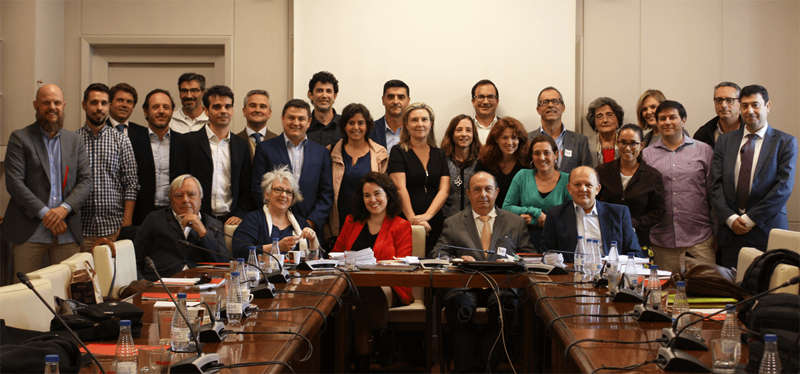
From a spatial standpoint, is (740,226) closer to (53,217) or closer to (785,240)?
(785,240)

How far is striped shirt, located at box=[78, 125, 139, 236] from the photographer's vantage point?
425 centimetres

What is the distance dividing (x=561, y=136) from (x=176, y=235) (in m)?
2.76

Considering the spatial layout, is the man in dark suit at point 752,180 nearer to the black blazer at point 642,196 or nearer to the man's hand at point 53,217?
the black blazer at point 642,196

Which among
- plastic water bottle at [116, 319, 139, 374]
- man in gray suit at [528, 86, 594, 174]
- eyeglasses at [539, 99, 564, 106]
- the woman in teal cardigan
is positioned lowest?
plastic water bottle at [116, 319, 139, 374]

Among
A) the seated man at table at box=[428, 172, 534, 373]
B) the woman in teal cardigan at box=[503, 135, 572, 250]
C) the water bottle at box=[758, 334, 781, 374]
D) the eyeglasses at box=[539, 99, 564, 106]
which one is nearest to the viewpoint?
the water bottle at box=[758, 334, 781, 374]

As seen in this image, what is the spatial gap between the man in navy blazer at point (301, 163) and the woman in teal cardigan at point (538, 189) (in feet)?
3.85

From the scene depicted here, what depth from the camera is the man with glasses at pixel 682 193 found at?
13.9 feet

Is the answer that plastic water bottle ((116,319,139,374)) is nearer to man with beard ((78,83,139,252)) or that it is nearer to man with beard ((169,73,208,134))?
man with beard ((78,83,139,252))

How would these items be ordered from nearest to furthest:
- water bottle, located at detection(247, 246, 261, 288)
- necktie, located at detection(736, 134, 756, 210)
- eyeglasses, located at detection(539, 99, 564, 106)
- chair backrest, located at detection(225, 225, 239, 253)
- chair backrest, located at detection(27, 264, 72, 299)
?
chair backrest, located at detection(27, 264, 72, 299)
water bottle, located at detection(247, 246, 261, 288)
chair backrest, located at detection(225, 225, 239, 253)
necktie, located at detection(736, 134, 756, 210)
eyeglasses, located at detection(539, 99, 564, 106)

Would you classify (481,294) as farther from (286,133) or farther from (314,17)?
(314,17)

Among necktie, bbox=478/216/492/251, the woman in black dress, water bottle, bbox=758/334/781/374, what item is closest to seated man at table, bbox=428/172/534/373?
necktie, bbox=478/216/492/251

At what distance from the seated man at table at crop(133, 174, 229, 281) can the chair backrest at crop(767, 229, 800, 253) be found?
287 centimetres

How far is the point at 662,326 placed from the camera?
2.01m

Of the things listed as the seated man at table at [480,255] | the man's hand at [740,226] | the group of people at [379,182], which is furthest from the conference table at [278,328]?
the man's hand at [740,226]
